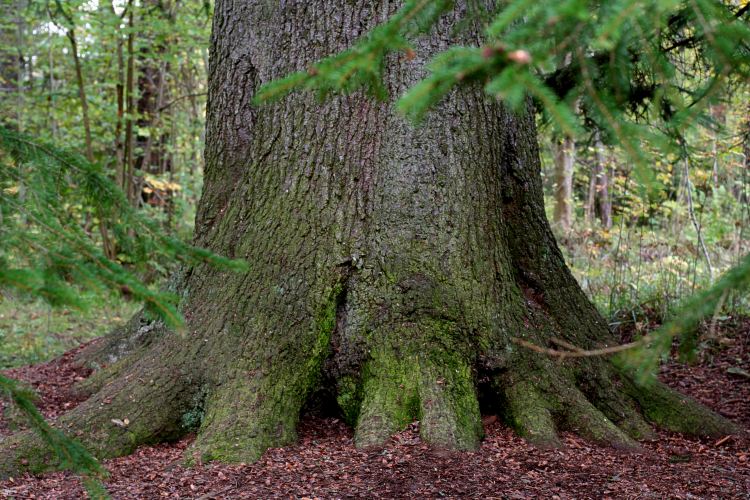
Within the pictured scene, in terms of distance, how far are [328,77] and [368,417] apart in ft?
7.49

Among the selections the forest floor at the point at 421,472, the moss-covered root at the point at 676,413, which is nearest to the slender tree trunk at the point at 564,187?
the moss-covered root at the point at 676,413

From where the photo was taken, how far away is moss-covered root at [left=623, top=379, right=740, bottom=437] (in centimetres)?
428

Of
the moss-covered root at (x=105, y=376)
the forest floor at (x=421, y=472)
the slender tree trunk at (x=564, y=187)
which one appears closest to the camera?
the forest floor at (x=421, y=472)

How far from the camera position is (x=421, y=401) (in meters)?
3.66

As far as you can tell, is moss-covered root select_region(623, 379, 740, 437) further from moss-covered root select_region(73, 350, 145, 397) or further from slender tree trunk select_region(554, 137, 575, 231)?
slender tree trunk select_region(554, 137, 575, 231)

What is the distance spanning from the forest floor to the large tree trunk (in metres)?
0.13

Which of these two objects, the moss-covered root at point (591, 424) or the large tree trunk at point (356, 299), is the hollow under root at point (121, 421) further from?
the moss-covered root at point (591, 424)

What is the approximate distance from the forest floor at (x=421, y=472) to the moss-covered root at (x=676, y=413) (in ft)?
0.59

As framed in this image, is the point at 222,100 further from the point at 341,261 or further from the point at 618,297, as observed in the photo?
the point at 618,297

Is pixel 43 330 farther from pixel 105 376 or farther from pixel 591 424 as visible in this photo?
pixel 591 424

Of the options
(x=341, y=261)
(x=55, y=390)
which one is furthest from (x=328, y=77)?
(x=55, y=390)

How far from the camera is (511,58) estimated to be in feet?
5.04

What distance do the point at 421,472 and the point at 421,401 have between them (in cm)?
48

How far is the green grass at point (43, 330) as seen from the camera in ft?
24.1
